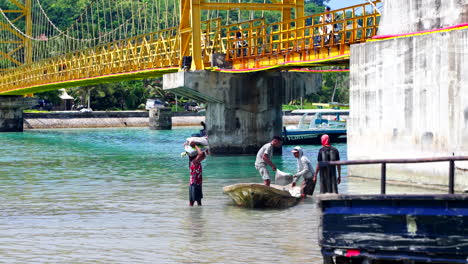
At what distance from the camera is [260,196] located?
Result: 19312mm

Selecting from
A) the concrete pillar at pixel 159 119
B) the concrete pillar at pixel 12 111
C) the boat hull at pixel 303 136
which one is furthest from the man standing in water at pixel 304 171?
the concrete pillar at pixel 159 119

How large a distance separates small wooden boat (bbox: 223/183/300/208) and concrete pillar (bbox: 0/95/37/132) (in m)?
70.0

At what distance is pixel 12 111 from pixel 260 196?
234 ft

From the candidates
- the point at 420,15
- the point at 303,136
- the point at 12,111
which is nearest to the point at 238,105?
the point at 303,136

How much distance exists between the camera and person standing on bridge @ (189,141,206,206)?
18.9 m

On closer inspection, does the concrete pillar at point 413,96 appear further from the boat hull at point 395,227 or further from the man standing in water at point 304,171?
the boat hull at point 395,227

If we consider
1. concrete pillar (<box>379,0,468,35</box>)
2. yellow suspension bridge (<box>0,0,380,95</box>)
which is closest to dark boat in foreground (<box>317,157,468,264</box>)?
concrete pillar (<box>379,0,468,35</box>)

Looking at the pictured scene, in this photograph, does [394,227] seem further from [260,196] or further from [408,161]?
[260,196]

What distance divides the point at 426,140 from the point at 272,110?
67.5ft

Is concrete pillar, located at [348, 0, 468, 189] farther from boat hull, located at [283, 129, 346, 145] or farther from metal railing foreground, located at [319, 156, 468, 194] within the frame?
boat hull, located at [283, 129, 346, 145]

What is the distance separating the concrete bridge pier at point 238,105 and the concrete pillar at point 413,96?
647 inches

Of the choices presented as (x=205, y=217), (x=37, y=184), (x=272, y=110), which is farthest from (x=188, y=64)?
(x=205, y=217)

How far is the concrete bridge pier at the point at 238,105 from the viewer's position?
136ft

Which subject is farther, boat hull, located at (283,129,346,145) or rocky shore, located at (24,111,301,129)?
rocky shore, located at (24,111,301,129)
